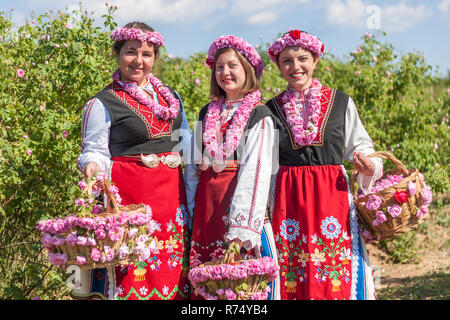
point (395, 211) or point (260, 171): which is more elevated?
point (260, 171)

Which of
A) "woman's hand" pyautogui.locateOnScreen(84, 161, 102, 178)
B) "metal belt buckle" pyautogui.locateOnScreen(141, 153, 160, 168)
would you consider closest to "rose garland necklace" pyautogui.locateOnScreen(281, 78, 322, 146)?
"metal belt buckle" pyautogui.locateOnScreen(141, 153, 160, 168)

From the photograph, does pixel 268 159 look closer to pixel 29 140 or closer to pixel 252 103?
pixel 252 103

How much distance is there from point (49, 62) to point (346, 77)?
11.1 feet

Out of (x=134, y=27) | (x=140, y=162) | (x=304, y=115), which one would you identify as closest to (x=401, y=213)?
(x=304, y=115)

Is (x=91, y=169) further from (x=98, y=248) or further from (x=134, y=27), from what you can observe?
(x=134, y=27)

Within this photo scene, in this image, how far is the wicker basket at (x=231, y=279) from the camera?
8.17 feet

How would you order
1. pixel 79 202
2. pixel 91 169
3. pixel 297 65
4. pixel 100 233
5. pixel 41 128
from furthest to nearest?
1. pixel 41 128
2. pixel 297 65
3. pixel 91 169
4. pixel 79 202
5. pixel 100 233

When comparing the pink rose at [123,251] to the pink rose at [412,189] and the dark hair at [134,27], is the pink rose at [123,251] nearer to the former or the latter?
the dark hair at [134,27]

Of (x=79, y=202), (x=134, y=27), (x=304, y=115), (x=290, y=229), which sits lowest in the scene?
(x=290, y=229)

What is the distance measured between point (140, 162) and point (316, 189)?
3.16ft

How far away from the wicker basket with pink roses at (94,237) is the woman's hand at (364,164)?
1.22 meters

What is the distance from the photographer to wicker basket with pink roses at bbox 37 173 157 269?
7.98ft

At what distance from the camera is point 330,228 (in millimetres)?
2971

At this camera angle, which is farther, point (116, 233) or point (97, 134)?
point (97, 134)
